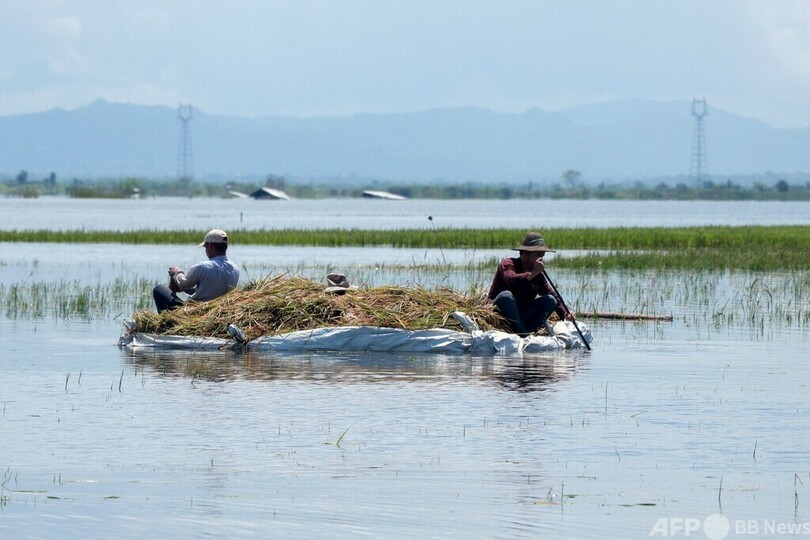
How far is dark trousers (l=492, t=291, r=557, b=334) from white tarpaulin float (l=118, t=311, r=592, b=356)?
0.85ft

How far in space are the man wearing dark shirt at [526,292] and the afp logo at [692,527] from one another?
7787mm

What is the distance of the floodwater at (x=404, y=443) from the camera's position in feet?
27.7

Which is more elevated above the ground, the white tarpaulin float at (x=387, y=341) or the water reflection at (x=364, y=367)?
the white tarpaulin float at (x=387, y=341)

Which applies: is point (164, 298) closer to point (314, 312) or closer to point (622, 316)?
point (314, 312)

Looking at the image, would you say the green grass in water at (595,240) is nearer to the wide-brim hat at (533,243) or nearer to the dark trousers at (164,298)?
the wide-brim hat at (533,243)

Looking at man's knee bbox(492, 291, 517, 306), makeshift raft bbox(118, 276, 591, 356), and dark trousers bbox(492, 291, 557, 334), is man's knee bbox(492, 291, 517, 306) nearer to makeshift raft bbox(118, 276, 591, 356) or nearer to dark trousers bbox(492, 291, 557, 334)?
dark trousers bbox(492, 291, 557, 334)

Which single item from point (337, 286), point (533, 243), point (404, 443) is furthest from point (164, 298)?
point (404, 443)

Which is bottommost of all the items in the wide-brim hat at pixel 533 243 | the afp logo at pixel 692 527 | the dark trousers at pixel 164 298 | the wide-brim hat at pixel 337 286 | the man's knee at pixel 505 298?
the afp logo at pixel 692 527

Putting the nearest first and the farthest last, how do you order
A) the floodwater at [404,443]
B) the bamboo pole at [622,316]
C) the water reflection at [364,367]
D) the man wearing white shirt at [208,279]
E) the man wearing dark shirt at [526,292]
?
the floodwater at [404,443] → the water reflection at [364,367] → the man wearing dark shirt at [526,292] → the man wearing white shirt at [208,279] → the bamboo pole at [622,316]

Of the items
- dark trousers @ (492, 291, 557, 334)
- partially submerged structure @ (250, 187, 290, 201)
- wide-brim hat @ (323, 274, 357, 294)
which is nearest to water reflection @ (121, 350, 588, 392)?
dark trousers @ (492, 291, 557, 334)

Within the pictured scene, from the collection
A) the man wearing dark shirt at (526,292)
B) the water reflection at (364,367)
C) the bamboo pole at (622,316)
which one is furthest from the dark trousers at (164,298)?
the bamboo pole at (622,316)

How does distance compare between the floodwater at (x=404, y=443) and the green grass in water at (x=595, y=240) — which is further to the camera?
the green grass in water at (x=595, y=240)

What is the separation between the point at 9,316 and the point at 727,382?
10970mm

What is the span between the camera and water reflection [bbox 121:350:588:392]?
1411 cm
